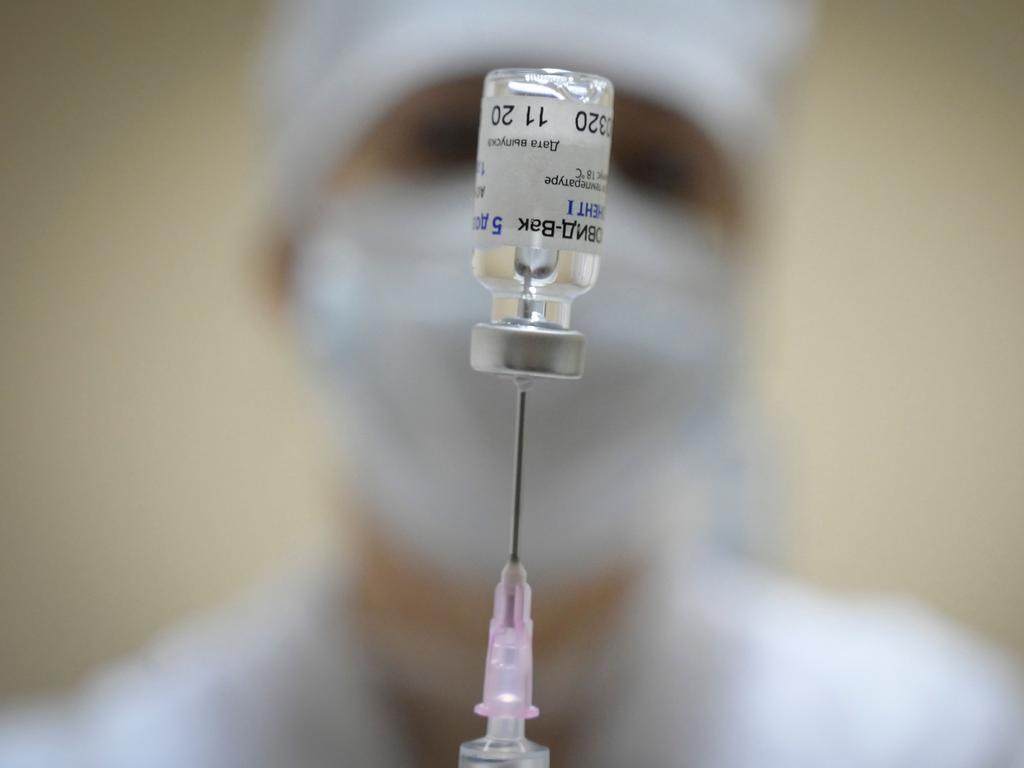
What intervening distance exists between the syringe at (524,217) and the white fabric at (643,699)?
3.08 feet

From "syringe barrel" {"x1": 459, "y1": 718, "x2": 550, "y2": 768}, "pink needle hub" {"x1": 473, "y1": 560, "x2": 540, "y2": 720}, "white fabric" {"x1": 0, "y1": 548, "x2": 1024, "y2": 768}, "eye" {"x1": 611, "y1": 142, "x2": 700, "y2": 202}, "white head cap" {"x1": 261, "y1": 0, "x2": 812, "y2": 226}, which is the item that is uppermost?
"white head cap" {"x1": 261, "y1": 0, "x2": 812, "y2": 226}

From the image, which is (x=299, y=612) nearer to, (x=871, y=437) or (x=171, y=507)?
(x=171, y=507)

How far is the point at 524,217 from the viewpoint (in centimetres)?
54

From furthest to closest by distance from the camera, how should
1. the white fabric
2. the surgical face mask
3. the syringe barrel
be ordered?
the white fabric, the surgical face mask, the syringe barrel

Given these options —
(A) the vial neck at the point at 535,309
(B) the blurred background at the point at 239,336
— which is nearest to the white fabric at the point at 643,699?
(B) the blurred background at the point at 239,336

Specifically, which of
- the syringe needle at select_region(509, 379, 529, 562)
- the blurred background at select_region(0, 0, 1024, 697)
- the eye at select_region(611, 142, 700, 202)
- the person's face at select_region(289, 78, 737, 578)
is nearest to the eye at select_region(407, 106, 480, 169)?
the person's face at select_region(289, 78, 737, 578)

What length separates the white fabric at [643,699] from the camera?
152 cm

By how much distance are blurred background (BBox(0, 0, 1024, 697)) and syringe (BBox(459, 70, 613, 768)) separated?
4.37 ft

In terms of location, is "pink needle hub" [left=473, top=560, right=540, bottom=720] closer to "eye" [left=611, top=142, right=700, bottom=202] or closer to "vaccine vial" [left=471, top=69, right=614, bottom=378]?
"vaccine vial" [left=471, top=69, right=614, bottom=378]

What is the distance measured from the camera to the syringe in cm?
52

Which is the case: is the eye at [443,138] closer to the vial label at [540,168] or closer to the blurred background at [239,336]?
the blurred background at [239,336]

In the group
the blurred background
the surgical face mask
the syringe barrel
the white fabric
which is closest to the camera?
the syringe barrel

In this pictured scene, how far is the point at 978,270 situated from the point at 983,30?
1.35 feet

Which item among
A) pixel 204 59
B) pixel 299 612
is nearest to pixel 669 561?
pixel 299 612
